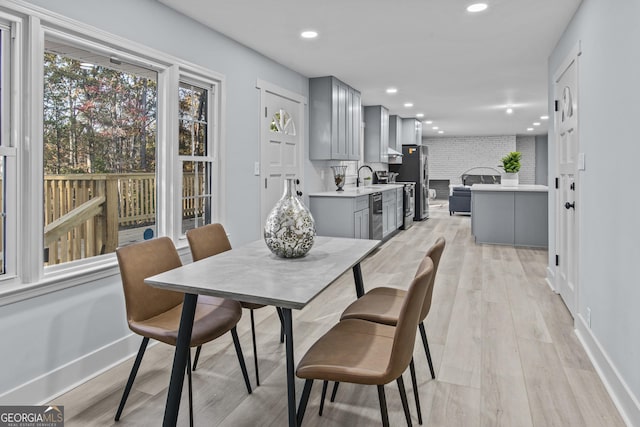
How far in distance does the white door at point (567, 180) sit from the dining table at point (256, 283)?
2.05 m

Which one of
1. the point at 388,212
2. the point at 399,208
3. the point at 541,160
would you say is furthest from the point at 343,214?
the point at 541,160

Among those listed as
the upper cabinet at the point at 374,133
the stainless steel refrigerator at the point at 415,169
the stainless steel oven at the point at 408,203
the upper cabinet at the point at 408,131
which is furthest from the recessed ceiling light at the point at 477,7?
the upper cabinet at the point at 408,131

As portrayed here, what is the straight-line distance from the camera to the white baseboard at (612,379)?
1822mm

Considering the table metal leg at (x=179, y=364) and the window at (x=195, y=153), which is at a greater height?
the window at (x=195, y=153)

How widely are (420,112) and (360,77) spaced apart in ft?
11.8

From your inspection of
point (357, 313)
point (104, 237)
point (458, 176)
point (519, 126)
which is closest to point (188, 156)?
point (104, 237)

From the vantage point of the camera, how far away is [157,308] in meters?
2.08

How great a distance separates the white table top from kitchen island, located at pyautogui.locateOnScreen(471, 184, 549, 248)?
471 centimetres

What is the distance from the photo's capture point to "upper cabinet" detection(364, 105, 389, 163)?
760cm

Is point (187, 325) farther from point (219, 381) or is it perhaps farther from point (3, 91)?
point (3, 91)

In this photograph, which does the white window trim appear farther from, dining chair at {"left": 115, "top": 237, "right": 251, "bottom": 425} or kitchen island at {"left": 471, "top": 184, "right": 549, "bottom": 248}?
kitchen island at {"left": 471, "top": 184, "right": 549, "bottom": 248}

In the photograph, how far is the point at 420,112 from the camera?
336 inches

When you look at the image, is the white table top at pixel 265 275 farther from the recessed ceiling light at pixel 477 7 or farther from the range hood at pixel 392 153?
the range hood at pixel 392 153

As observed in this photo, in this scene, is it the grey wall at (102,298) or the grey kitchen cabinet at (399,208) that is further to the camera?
the grey kitchen cabinet at (399,208)
